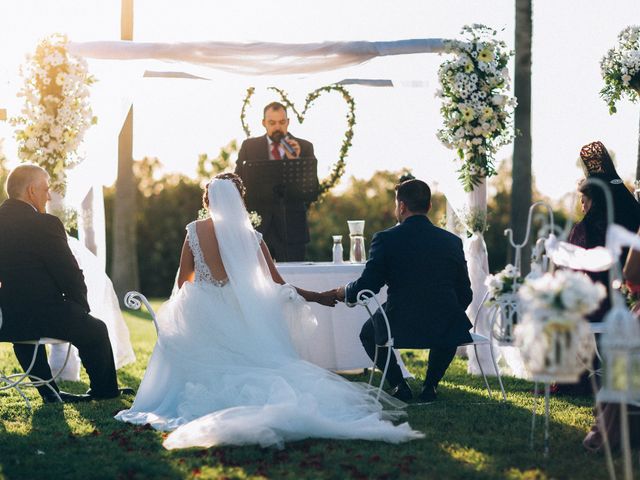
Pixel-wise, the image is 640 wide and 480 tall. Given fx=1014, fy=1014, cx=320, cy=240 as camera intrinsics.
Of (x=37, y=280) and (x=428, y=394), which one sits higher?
(x=37, y=280)

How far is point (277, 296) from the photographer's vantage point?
254 inches

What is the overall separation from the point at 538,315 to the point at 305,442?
1.74 m

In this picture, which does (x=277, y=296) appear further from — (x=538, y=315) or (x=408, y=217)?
(x=538, y=315)

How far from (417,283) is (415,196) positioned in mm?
559

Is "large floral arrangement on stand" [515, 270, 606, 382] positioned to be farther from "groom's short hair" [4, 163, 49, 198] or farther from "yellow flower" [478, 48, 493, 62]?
"yellow flower" [478, 48, 493, 62]

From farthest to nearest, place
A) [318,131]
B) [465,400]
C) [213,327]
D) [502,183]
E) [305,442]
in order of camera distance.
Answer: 1. [502,183]
2. [318,131]
3. [465,400]
4. [213,327]
5. [305,442]

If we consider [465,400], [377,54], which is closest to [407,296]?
[465,400]

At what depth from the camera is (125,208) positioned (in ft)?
61.9

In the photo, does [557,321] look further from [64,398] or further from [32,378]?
[32,378]

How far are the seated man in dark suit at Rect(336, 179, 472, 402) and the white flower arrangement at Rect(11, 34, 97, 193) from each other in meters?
2.90

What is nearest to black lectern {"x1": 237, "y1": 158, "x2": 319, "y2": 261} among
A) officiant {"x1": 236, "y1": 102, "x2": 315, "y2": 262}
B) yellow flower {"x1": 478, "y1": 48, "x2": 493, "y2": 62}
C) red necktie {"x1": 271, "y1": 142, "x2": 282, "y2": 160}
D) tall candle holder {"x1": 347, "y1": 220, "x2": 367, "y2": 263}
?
officiant {"x1": 236, "y1": 102, "x2": 315, "y2": 262}

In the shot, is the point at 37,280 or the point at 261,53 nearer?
the point at 37,280

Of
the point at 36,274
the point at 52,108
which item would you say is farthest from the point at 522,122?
the point at 36,274

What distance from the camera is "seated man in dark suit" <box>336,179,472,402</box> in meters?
6.36
